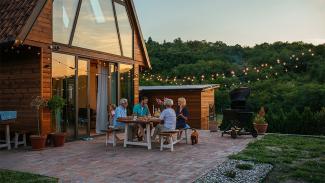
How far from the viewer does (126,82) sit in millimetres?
13477

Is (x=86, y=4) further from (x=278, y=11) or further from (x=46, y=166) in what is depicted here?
(x=278, y=11)

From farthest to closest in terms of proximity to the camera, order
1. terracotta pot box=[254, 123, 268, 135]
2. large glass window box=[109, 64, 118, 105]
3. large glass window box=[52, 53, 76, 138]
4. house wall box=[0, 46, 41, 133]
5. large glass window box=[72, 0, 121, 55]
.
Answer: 1. large glass window box=[109, 64, 118, 105]
2. terracotta pot box=[254, 123, 268, 135]
3. large glass window box=[72, 0, 121, 55]
4. large glass window box=[52, 53, 76, 138]
5. house wall box=[0, 46, 41, 133]

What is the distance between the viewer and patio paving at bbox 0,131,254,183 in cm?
581

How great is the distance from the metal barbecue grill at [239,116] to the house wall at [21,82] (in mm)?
5843

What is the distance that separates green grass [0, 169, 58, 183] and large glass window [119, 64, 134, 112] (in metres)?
7.35

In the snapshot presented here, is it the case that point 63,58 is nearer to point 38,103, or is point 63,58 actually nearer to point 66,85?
point 66,85

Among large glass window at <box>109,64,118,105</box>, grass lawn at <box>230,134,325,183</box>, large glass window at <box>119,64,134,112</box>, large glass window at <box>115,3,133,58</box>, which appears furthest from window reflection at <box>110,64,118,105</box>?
grass lawn at <box>230,134,325,183</box>

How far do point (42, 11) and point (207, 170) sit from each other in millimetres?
6253

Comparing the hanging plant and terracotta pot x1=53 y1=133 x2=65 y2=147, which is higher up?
the hanging plant

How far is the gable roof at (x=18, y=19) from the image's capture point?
28.2 feet

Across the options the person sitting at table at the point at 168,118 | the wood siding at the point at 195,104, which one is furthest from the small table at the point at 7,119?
the wood siding at the point at 195,104

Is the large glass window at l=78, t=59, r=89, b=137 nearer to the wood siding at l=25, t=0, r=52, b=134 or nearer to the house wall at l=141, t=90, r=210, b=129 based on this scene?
the wood siding at l=25, t=0, r=52, b=134

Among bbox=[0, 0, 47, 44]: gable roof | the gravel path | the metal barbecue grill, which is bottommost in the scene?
the gravel path

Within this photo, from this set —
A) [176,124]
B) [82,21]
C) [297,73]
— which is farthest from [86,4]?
[297,73]
